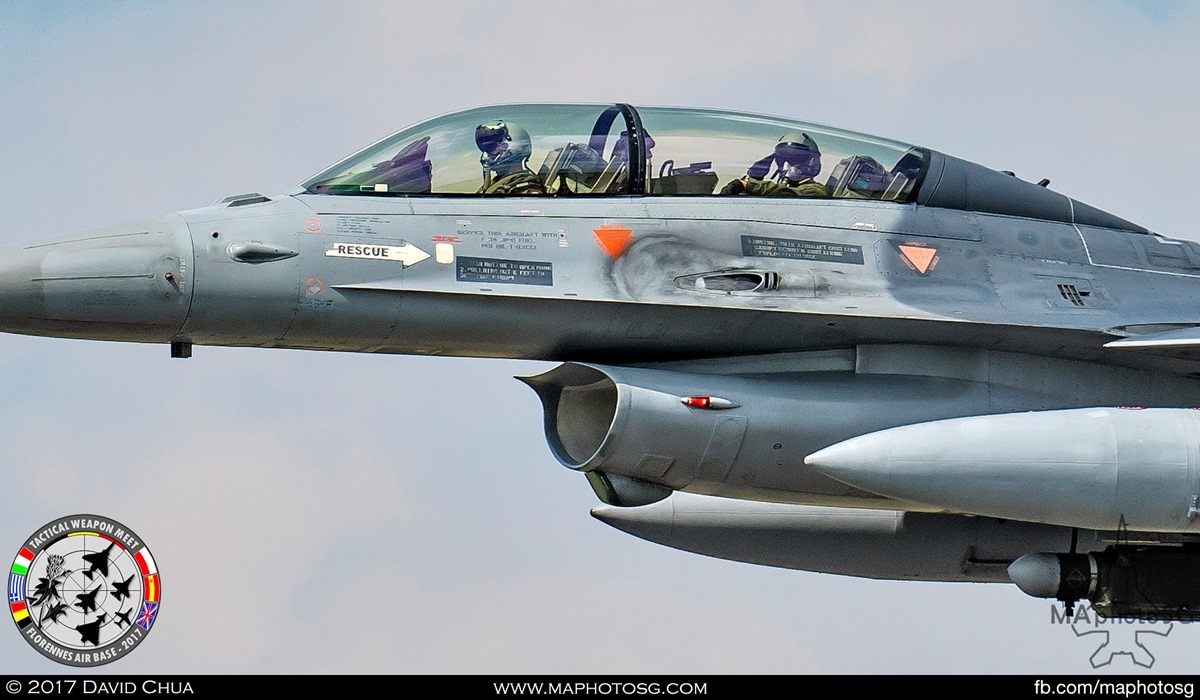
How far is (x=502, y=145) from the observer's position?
11172 mm

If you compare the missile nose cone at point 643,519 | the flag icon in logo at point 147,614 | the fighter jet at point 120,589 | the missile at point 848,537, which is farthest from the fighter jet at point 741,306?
the flag icon in logo at point 147,614

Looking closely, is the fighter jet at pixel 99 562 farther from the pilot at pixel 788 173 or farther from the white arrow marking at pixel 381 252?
the pilot at pixel 788 173

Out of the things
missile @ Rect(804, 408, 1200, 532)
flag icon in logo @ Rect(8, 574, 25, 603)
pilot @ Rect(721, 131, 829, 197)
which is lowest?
flag icon in logo @ Rect(8, 574, 25, 603)

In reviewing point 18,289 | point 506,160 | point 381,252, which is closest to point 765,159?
point 506,160

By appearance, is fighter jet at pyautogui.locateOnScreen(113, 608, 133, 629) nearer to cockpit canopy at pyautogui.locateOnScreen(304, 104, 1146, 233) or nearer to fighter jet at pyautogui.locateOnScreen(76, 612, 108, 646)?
fighter jet at pyautogui.locateOnScreen(76, 612, 108, 646)

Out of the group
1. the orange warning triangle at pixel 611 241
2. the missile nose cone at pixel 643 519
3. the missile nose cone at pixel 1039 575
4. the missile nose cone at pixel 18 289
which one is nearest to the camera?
the missile nose cone at pixel 18 289

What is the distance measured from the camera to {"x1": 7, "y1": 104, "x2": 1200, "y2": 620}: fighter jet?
1051cm

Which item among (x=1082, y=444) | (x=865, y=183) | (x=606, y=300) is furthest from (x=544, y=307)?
(x=1082, y=444)

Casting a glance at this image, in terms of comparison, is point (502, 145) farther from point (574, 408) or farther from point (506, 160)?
point (574, 408)

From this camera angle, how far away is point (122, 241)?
10281 millimetres

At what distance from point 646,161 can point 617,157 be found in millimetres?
198

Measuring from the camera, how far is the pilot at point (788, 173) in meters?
11.5

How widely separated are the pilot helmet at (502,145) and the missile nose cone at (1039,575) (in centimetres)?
436

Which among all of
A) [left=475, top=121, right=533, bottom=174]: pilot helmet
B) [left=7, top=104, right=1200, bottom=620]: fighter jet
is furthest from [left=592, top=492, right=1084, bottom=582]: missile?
[left=475, top=121, right=533, bottom=174]: pilot helmet
